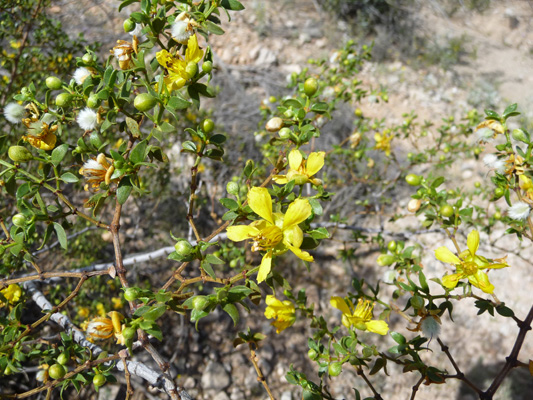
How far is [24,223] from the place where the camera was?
0.95m

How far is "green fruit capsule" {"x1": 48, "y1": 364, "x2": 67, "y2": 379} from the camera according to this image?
99cm

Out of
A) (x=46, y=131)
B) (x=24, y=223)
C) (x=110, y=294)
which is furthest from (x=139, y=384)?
(x=46, y=131)

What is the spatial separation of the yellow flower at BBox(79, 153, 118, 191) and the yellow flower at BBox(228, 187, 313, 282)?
0.33m

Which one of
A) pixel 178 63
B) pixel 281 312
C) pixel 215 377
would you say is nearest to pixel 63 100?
pixel 178 63

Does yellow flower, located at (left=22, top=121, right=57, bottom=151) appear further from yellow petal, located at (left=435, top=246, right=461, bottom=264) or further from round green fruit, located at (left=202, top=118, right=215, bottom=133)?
yellow petal, located at (left=435, top=246, right=461, bottom=264)

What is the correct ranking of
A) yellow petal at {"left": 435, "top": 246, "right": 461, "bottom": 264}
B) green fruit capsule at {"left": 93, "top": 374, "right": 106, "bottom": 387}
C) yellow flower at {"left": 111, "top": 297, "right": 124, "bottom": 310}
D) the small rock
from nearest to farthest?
green fruit capsule at {"left": 93, "top": 374, "right": 106, "bottom": 387} < yellow petal at {"left": 435, "top": 246, "right": 461, "bottom": 264} < yellow flower at {"left": 111, "top": 297, "right": 124, "bottom": 310} < the small rock

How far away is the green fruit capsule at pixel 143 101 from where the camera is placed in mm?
855

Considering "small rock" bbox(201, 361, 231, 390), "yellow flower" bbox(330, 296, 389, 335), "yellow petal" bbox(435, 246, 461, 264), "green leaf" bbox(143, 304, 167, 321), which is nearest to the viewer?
"green leaf" bbox(143, 304, 167, 321)

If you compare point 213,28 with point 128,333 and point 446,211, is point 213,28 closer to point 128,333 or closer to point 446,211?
point 128,333

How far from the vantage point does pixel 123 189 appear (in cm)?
86

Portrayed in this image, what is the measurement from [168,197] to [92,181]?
7.79 feet

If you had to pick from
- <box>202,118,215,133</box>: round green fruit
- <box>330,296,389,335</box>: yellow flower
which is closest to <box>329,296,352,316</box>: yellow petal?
<box>330,296,389,335</box>: yellow flower

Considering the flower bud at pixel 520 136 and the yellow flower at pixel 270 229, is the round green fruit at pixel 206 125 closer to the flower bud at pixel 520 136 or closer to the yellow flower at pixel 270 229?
the yellow flower at pixel 270 229

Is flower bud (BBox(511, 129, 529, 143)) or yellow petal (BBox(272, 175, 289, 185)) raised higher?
flower bud (BBox(511, 129, 529, 143))
